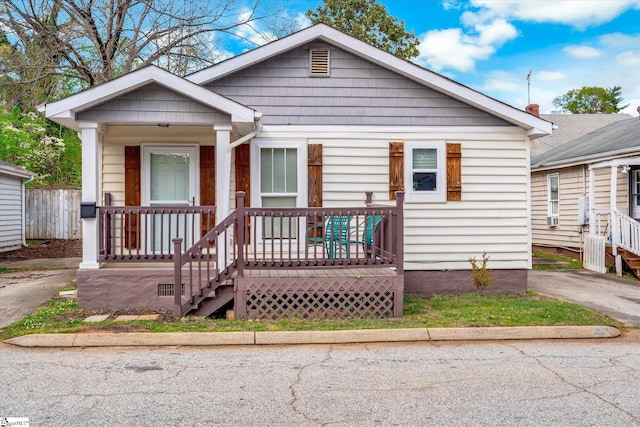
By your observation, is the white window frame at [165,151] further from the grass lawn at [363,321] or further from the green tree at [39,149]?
the green tree at [39,149]

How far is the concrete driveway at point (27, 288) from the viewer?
7.61 metres

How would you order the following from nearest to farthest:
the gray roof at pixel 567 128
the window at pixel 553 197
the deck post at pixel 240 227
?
the deck post at pixel 240 227 → the window at pixel 553 197 → the gray roof at pixel 567 128

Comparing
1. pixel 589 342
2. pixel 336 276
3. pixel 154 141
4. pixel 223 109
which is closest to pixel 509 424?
pixel 589 342

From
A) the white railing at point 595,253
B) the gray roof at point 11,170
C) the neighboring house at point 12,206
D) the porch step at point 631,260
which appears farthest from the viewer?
the neighboring house at point 12,206

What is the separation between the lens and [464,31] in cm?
2961

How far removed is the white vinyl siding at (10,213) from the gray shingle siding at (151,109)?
10.6m

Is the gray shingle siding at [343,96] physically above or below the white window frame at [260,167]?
above

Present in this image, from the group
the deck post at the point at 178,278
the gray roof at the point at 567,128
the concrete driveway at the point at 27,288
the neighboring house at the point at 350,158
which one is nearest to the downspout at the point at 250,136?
the neighboring house at the point at 350,158

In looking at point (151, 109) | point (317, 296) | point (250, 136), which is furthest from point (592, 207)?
point (151, 109)

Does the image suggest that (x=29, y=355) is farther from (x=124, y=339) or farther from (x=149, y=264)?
(x=149, y=264)

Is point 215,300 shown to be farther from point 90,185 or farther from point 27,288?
point 27,288

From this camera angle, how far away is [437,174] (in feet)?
30.9

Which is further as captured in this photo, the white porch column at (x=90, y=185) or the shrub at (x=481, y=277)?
the shrub at (x=481, y=277)

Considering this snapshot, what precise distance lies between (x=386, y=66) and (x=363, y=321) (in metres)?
4.68
